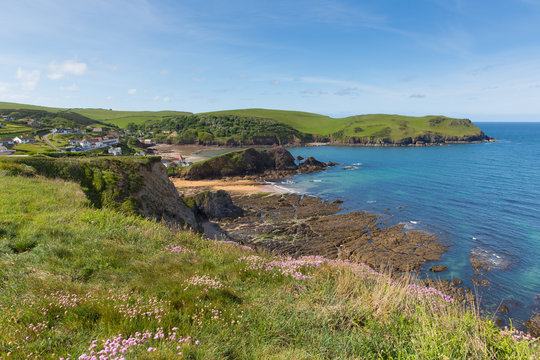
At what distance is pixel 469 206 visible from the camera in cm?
3741

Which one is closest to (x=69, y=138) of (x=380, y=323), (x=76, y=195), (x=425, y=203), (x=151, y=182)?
(x=151, y=182)

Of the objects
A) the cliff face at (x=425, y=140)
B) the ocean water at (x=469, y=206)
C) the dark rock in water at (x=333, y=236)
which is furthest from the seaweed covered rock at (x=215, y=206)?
the cliff face at (x=425, y=140)

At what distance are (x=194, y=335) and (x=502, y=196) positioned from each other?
175 ft

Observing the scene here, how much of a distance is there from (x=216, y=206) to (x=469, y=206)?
36.1 m

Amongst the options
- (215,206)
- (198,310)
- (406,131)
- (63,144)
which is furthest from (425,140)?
(63,144)

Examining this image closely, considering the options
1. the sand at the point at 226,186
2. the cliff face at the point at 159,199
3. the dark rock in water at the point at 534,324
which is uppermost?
the cliff face at the point at 159,199

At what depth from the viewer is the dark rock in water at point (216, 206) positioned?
3516 cm

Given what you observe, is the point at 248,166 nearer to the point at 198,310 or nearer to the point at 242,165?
the point at 242,165

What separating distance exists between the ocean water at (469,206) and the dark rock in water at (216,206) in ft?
59.4

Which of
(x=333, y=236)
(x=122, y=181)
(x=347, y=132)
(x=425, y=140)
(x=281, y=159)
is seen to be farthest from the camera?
(x=347, y=132)

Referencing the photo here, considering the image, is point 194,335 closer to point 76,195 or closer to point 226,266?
point 226,266

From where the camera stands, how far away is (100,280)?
5906 millimetres

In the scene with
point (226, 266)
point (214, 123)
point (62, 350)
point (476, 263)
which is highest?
point (214, 123)

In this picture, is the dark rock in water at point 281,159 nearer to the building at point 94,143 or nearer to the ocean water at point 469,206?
the ocean water at point 469,206
